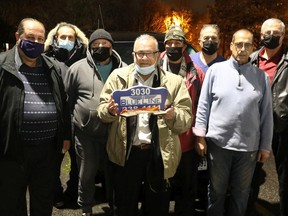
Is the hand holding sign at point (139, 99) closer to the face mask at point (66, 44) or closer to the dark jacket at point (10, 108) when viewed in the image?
the dark jacket at point (10, 108)

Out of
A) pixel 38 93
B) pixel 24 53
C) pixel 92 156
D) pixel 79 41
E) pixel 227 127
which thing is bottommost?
pixel 92 156

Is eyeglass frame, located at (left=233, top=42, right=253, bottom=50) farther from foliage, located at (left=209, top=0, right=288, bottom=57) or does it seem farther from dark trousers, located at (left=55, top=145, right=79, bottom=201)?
foliage, located at (left=209, top=0, right=288, bottom=57)

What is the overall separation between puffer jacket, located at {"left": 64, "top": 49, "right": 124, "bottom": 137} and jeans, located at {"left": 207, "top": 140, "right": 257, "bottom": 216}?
1.24 m

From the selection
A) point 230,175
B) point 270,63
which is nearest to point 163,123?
point 230,175

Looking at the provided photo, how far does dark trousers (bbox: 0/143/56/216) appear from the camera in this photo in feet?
10.6

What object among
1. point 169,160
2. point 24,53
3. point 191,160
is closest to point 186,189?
point 191,160

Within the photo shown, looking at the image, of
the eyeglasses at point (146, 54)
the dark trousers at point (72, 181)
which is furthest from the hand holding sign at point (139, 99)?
the dark trousers at point (72, 181)

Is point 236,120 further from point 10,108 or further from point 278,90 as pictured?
point 10,108

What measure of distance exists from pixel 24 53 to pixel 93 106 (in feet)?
3.16

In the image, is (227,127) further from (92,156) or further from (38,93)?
(38,93)

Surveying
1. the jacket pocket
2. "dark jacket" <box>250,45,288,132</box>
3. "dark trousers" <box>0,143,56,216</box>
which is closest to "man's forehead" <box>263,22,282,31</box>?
"dark jacket" <box>250,45,288,132</box>

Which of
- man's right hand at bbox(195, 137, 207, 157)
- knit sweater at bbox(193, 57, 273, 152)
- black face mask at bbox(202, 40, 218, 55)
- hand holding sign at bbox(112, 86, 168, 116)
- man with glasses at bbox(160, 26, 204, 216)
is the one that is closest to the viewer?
hand holding sign at bbox(112, 86, 168, 116)

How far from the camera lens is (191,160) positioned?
387 cm

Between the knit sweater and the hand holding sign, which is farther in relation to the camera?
the knit sweater
